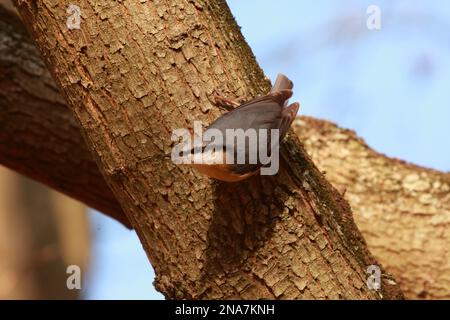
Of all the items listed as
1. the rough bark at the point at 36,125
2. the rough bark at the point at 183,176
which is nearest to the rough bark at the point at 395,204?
the rough bark at the point at 36,125

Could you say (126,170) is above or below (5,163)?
below

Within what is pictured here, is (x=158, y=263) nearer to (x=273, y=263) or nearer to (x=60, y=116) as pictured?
(x=273, y=263)

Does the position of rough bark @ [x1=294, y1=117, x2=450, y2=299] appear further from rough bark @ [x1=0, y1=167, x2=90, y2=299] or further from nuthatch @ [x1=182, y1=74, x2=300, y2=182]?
rough bark @ [x1=0, y1=167, x2=90, y2=299]

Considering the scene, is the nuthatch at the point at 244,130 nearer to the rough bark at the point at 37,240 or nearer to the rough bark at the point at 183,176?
the rough bark at the point at 183,176

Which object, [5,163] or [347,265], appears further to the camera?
[5,163]

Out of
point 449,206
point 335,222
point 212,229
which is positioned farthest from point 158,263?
point 449,206
